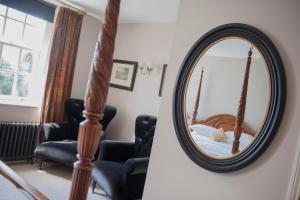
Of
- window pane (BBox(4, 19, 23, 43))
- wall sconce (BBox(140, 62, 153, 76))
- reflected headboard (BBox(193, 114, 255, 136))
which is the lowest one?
reflected headboard (BBox(193, 114, 255, 136))

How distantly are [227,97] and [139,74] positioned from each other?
8.35 feet

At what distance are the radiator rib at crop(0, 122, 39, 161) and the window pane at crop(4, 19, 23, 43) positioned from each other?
3.73ft

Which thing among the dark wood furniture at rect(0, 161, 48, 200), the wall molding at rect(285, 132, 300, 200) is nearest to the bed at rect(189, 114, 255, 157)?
the wall molding at rect(285, 132, 300, 200)

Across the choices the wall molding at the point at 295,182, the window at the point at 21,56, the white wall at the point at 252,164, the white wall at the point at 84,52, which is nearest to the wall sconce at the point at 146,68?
the white wall at the point at 84,52

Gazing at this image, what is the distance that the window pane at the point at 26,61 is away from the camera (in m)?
3.61

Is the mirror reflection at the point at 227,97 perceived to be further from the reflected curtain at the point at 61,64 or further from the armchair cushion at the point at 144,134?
the reflected curtain at the point at 61,64

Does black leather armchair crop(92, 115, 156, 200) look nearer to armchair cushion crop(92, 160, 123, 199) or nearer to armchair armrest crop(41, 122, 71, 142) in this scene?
armchair cushion crop(92, 160, 123, 199)

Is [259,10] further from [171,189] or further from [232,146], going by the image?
[171,189]

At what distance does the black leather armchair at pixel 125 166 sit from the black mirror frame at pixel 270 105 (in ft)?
3.60

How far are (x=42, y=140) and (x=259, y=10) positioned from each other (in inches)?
126

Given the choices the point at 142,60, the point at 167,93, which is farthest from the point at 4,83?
the point at 167,93

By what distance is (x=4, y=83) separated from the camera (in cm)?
349

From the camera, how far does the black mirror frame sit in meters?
1.23

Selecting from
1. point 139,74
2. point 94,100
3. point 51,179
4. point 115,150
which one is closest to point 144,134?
point 115,150
